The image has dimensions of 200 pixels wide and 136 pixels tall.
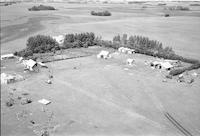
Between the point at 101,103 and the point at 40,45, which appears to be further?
the point at 40,45

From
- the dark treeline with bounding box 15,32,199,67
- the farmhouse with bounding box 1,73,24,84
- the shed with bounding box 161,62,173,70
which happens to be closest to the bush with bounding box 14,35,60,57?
the dark treeline with bounding box 15,32,199,67

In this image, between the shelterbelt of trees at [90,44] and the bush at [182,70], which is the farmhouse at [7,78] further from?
the bush at [182,70]

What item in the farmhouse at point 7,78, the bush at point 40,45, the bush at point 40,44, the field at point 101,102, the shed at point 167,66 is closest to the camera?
the farmhouse at point 7,78

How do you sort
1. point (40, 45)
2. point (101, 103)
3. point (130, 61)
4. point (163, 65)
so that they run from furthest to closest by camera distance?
point (40, 45)
point (130, 61)
point (163, 65)
point (101, 103)

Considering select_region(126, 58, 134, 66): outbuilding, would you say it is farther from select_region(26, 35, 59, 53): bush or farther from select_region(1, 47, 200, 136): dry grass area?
select_region(26, 35, 59, 53): bush

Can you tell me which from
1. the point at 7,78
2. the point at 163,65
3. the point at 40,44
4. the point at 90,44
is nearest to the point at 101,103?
the point at 7,78

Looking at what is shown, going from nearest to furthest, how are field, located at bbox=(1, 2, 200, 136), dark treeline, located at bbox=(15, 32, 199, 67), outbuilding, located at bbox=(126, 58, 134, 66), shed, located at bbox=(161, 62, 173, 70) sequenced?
1. field, located at bbox=(1, 2, 200, 136)
2. shed, located at bbox=(161, 62, 173, 70)
3. outbuilding, located at bbox=(126, 58, 134, 66)
4. dark treeline, located at bbox=(15, 32, 199, 67)

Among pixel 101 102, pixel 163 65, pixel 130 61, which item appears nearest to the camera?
pixel 101 102

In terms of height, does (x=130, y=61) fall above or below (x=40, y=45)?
below

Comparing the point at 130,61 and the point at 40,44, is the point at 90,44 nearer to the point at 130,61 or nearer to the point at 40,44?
the point at 40,44

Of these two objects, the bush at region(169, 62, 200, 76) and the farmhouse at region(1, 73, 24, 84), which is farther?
the bush at region(169, 62, 200, 76)

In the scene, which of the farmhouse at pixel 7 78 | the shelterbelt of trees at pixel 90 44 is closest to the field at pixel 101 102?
the farmhouse at pixel 7 78

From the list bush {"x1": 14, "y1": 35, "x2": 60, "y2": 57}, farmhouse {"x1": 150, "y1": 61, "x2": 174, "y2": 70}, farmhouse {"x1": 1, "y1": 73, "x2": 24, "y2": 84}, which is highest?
farmhouse {"x1": 1, "y1": 73, "x2": 24, "y2": 84}

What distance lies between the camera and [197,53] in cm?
4322
